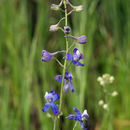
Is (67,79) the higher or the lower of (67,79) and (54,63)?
the lower

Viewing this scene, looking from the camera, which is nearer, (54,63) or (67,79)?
(67,79)

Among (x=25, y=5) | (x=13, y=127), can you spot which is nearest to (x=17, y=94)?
(x=13, y=127)

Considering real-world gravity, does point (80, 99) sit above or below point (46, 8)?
below

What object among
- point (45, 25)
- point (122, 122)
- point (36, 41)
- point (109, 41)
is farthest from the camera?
point (109, 41)

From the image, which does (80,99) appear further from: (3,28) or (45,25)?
(3,28)

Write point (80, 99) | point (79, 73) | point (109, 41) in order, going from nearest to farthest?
point (80, 99)
point (79, 73)
point (109, 41)

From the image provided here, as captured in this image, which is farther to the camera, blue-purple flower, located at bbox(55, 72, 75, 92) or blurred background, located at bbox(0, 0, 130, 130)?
blurred background, located at bbox(0, 0, 130, 130)

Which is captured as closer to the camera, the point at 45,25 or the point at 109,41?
the point at 45,25

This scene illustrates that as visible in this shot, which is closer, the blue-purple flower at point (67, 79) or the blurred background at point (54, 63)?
the blue-purple flower at point (67, 79)
